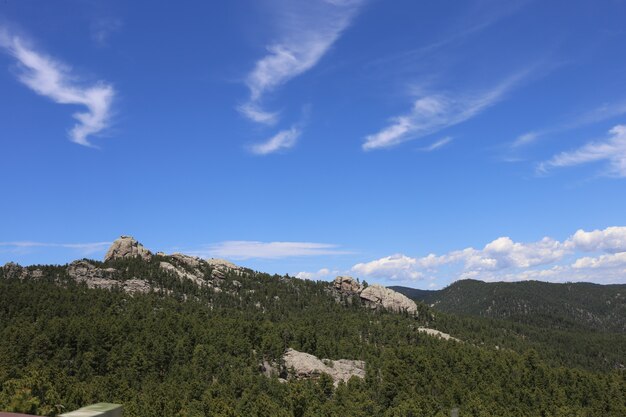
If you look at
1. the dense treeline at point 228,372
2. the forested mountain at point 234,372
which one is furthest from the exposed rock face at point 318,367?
the dense treeline at point 228,372

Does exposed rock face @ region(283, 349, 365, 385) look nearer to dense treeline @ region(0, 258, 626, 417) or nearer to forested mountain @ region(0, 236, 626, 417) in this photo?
forested mountain @ region(0, 236, 626, 417)

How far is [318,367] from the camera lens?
495 feet

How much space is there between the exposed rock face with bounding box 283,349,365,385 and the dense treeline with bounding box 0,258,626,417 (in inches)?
194

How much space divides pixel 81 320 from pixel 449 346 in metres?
145

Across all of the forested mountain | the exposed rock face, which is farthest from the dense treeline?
the exposed rock face

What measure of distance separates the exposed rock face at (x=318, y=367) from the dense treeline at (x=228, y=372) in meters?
4.93

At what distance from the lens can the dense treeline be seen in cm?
9869

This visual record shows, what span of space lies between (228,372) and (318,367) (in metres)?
34.7

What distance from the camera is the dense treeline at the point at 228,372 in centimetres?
9869

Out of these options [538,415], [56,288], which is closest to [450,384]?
[538,415]

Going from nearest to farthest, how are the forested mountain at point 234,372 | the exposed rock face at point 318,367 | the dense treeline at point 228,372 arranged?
the dense treeline at point 228,372, the forested mountain at point 234,372, the exposed rock face at point 318,367

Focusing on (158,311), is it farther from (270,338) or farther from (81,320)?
(270,338)

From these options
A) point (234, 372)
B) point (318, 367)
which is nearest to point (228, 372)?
point (234, 372)

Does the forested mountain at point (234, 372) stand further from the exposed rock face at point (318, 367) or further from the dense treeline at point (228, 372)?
the exposed rock face at point (318, 367)
